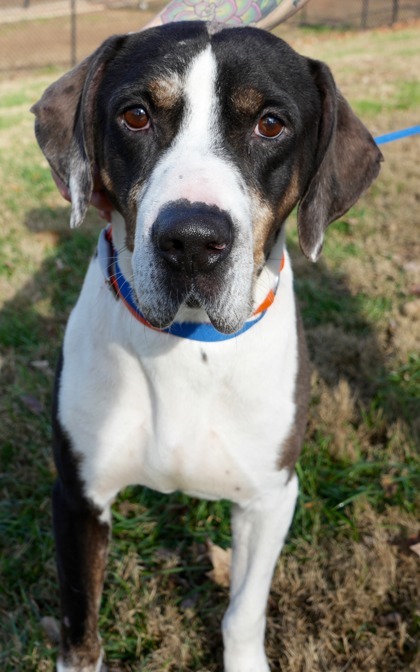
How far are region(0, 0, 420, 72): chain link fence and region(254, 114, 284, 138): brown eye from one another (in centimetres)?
1412

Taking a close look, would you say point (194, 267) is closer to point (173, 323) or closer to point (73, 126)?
point (173, 323)

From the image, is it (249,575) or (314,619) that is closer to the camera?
(249,575)

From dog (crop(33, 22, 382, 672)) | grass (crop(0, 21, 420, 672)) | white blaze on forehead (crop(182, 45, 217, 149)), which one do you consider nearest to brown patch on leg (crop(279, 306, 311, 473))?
dog (crop(33, 22, 382, 672))

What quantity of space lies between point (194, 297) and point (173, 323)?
1.07 ft

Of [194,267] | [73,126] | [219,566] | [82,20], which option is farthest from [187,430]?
[82,20]

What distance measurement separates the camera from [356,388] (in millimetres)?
3852

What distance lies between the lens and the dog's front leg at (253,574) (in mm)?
2471

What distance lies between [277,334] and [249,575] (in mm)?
791

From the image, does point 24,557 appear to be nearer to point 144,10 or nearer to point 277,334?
point 277,334

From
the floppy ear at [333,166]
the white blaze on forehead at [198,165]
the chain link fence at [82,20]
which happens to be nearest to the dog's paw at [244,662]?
the floppy ear at [333,166]

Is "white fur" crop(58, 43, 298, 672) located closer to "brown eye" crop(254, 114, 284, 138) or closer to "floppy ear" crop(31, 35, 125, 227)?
"floppy ear" crop(31, 35, 125, 227)

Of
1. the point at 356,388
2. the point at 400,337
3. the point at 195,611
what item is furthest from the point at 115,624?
the point at 400,337

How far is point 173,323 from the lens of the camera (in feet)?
7.47

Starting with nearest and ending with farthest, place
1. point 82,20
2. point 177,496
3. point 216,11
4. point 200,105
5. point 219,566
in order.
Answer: point 200,105 < point 219,566 < point 216,11 < point 177,496 < point 82,20
